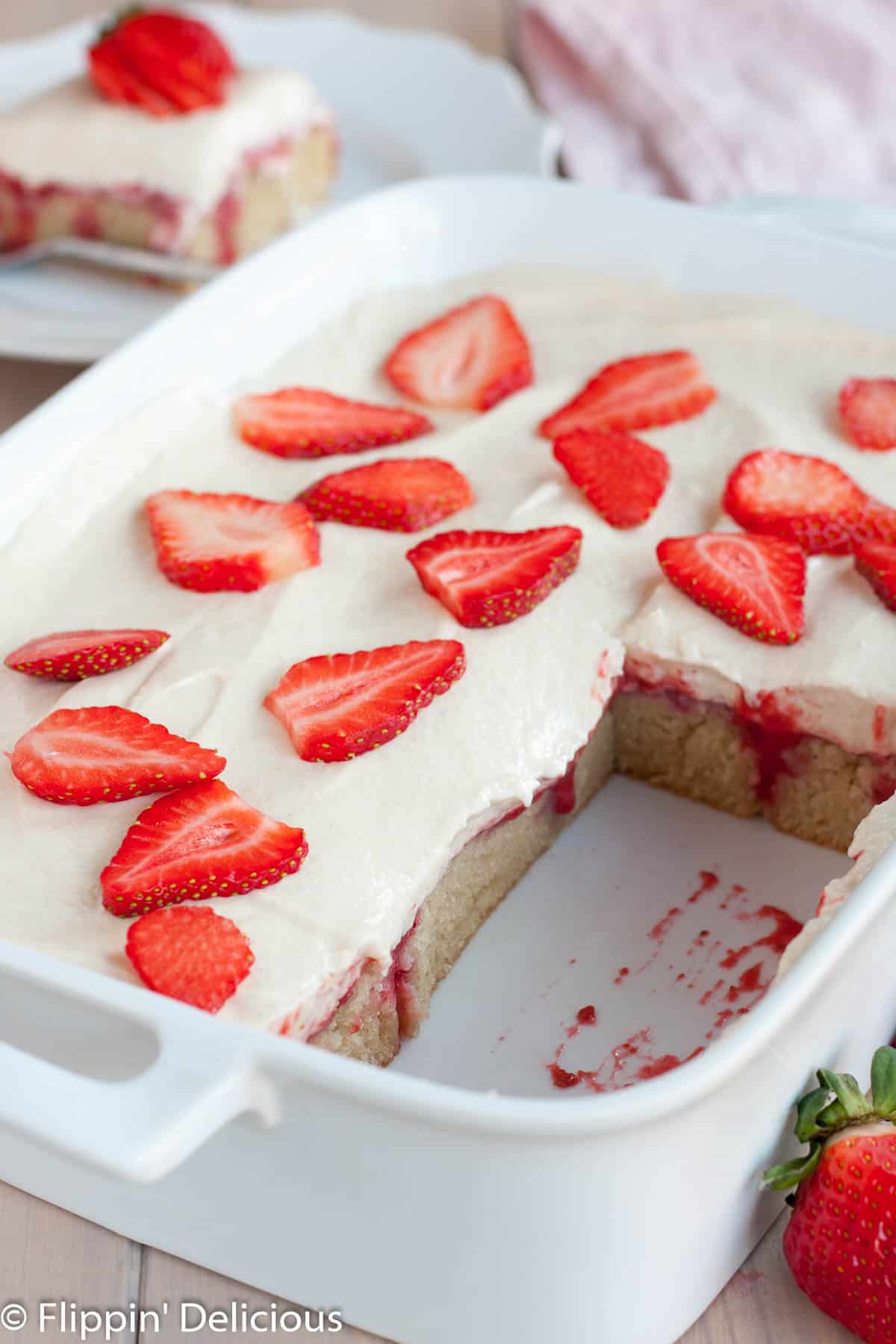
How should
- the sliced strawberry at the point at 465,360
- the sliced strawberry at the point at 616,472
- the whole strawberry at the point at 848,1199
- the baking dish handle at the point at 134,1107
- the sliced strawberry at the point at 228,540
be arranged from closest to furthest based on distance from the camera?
the baking dish handle at the point at 134,1107
the whole strawberry at the point at 848,1199
the sliced strawberry at the point at 228,540
the sliced strawberry at the point at 616,472
the sliced strawberry at the point at 465,360

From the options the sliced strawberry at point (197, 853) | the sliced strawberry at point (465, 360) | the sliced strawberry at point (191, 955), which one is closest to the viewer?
the sliced strawberry at point (191, 955)

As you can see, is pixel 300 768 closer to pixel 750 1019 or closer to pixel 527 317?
pixel 750 1019

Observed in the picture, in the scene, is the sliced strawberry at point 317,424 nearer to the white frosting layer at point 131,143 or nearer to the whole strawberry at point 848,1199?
the white frosting layer at point 131,143

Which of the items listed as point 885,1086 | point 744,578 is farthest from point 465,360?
point 885,1086

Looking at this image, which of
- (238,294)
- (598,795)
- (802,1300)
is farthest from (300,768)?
(238,294)

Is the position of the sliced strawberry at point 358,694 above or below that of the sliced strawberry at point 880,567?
below

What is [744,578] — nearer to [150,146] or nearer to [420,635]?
[420,635]

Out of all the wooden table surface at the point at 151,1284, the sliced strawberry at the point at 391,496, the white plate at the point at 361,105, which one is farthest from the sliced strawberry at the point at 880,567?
the white plate at the point at 361,105
